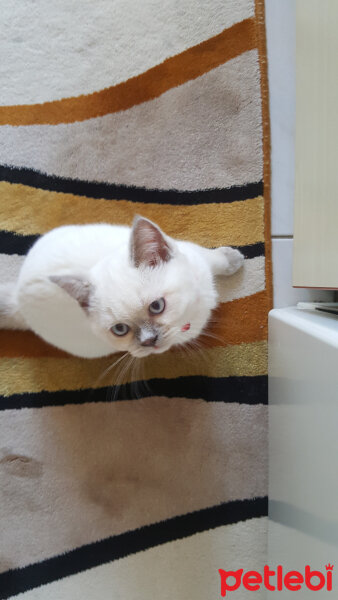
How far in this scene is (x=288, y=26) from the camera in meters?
1.31

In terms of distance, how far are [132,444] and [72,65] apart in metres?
1.31

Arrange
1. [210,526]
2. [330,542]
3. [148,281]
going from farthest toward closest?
[210,526], [148,281], [330,542]

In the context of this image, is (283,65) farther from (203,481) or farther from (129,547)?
(129,547)

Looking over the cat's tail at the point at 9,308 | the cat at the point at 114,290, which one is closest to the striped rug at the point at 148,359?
the cat's tail at the point at 9,308

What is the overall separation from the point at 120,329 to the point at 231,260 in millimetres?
485

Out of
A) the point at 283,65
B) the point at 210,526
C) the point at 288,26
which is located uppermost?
the point at 288,26

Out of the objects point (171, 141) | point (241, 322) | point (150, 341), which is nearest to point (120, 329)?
point (150, 341)

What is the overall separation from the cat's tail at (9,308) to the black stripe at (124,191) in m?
0.38

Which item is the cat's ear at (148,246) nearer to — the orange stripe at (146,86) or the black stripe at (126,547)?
the orange stripe at (146,86)

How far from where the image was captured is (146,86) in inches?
52.8

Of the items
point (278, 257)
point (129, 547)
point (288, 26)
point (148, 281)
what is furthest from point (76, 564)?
point (288, 26)

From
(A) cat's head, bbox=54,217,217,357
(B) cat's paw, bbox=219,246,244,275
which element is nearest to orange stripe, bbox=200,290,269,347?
(B) cat's paw, bbox=219,246,244,275

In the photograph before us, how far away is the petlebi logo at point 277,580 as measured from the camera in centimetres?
76

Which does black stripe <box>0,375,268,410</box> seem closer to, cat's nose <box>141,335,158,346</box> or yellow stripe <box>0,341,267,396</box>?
yellow stripe <box>0,341,267,396</box>
